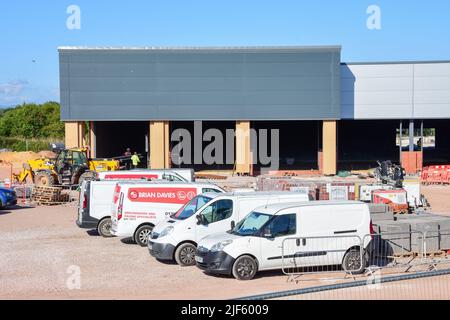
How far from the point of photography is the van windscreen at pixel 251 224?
15.0 m

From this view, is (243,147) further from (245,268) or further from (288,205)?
(245,268)

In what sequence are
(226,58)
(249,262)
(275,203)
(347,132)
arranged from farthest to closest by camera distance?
(347,132) < (226,58) < (275,203) < (249,262)

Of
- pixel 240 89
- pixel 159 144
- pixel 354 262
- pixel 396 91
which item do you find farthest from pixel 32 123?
pixel 354 262

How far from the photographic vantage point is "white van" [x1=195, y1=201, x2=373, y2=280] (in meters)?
14.6

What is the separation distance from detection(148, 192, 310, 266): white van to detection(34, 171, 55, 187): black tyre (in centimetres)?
2186

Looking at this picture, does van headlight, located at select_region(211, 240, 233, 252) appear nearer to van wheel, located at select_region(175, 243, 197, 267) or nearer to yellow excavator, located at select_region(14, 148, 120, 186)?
van wheel, located at select_region(175, 243, 197, 267)

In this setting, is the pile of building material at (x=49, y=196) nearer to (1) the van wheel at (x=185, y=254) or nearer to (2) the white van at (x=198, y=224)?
(2) the white van at (x=198, y=224)

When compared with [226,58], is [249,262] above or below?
below

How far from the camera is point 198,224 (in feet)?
54.4

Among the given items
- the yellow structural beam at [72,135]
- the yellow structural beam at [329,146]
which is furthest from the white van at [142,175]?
the yellow structural beam at [329,146]

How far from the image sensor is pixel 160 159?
48875mm

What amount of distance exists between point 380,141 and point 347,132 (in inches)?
143
